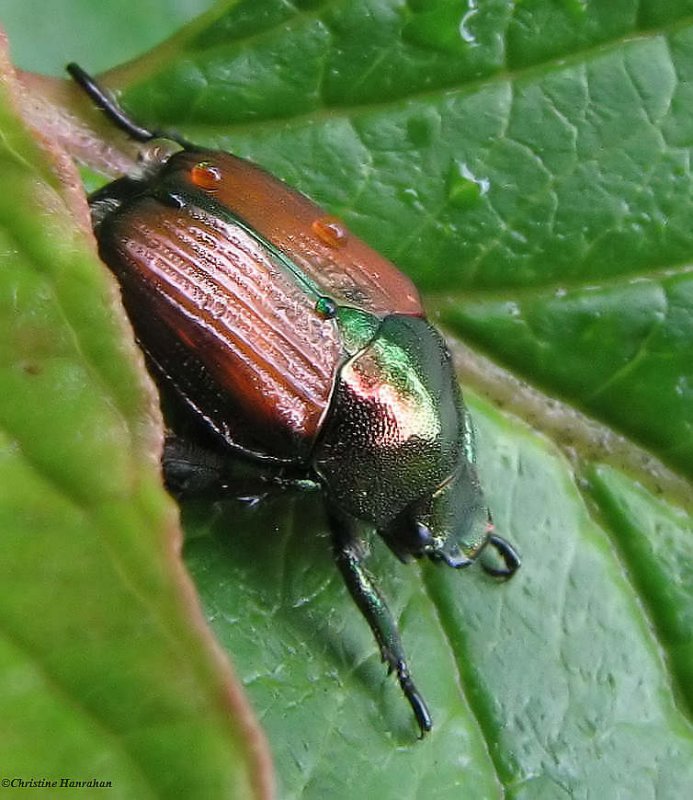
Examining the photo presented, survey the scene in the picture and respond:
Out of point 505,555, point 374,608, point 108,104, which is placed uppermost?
point 108,104

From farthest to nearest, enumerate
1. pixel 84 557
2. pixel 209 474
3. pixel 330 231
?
pixel 330 231
pixel 209 474
pixel 84 557

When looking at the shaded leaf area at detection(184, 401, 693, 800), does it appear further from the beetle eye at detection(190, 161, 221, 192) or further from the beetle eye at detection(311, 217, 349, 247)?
the beetle eye at detection(190, 161, 221, 192)

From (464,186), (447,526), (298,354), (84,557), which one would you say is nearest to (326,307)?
(298,354)

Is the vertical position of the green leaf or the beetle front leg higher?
the green leaf

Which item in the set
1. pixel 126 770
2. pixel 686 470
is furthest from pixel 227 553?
pixel 686 470

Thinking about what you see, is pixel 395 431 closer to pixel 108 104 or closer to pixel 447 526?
pixel 447 526

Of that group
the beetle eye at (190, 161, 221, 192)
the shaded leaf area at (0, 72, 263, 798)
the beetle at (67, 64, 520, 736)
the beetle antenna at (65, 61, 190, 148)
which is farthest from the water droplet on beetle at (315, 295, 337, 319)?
the shaded leaf area at (0, 72, 263, 798)

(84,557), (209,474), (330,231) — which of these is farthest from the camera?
(330,231)
